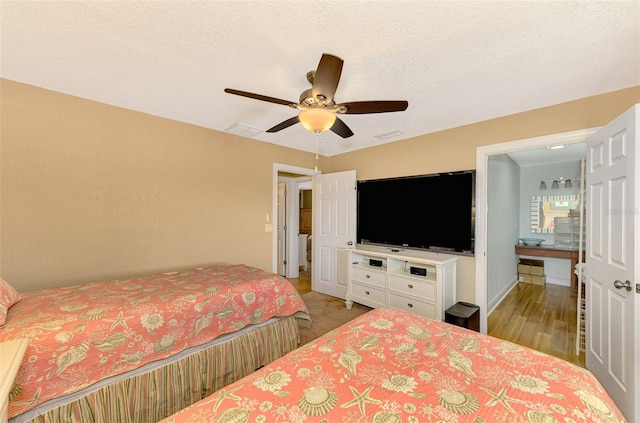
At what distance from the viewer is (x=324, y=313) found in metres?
3.44

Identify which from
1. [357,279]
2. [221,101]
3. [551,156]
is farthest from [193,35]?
[551,156]

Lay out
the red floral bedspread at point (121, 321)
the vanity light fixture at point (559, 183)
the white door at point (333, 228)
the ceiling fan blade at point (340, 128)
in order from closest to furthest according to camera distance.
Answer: the red floral bedspread at point (121, 321), the ceiling fan blade at point (340, 128), the white door at point (333, 228), the vanity light fixture at point (559, 183)

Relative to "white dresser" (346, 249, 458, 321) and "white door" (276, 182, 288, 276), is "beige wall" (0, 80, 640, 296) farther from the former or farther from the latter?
"white door" (276, 182, 288, 276)

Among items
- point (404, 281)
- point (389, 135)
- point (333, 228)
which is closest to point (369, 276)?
point (404, 281)

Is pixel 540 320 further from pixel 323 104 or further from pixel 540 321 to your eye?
pixel 323 104

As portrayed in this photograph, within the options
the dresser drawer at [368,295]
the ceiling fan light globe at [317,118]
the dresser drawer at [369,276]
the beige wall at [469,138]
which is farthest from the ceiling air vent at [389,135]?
the dresser drawer at [368,295]

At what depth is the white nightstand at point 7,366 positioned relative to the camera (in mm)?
851

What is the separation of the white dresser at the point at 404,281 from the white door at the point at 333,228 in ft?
1.40

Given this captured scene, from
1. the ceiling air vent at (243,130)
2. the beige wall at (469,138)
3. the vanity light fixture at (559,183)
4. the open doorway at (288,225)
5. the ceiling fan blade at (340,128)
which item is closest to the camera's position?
the ceiling fan blade at (340,128)

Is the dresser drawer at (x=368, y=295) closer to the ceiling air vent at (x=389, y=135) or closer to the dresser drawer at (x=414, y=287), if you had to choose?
the dresser drawer at (x=414, y=287)

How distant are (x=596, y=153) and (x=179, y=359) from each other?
3.66 metres

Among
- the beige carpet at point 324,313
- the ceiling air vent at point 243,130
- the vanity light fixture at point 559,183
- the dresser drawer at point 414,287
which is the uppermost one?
the ceiling air vent at point 243,130

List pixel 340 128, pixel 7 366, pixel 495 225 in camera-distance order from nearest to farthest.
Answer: pixel 7 366 → pixel 340 128 → pixel 495 225

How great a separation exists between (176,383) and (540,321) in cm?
411
